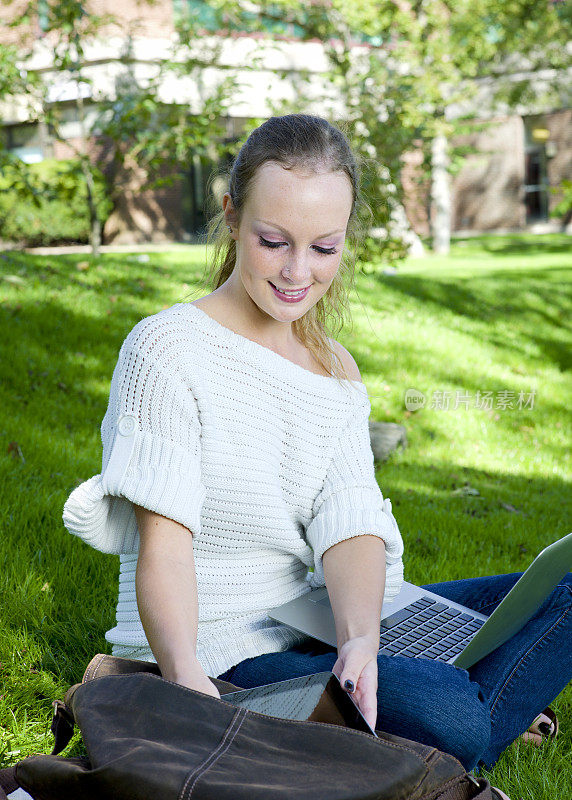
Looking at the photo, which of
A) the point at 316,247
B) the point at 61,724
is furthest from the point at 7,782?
the point at 316,247

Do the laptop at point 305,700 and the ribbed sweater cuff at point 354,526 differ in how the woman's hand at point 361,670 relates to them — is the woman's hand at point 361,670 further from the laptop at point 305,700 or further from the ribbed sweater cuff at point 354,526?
the ribbed sweater cuff at point 354,526

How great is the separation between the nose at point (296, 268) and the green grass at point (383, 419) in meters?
0.60

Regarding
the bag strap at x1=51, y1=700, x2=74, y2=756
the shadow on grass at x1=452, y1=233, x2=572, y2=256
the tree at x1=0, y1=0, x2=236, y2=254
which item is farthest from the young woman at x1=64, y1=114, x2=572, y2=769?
the shadow on grass at x1=452, y1=233, x2=572, y2=256

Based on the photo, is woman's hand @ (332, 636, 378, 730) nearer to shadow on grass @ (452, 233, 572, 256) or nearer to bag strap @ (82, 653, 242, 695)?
bag strap @ (82, 653, 242, 695)

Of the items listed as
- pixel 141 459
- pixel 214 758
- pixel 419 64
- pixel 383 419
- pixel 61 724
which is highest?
pixel 419 64

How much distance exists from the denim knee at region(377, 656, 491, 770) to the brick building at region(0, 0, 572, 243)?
13.2 metres

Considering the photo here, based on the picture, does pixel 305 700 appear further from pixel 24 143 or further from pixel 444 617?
pixel 24 143

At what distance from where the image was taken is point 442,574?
390cm

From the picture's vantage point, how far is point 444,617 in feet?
8.43

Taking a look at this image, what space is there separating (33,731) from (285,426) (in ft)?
3.91

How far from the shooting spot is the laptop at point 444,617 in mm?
2070

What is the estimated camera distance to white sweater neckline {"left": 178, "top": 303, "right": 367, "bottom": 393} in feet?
7.50

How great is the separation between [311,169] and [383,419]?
4.86 meters

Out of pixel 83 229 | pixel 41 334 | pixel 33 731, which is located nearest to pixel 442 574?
pixel 33 731
